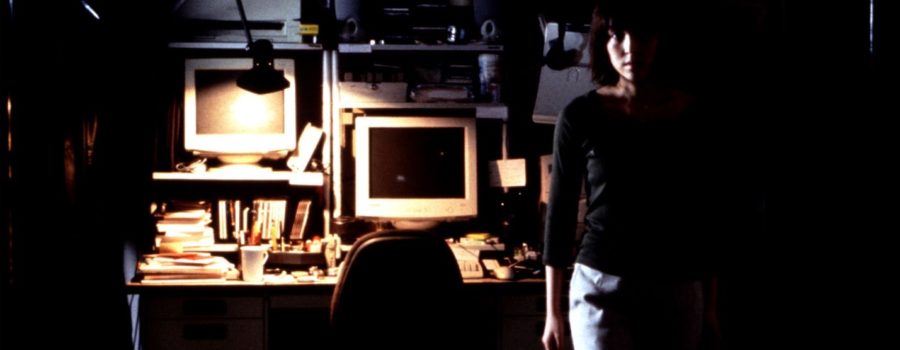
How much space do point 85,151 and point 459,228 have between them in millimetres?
1520

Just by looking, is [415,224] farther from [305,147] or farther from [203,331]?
[203,331]

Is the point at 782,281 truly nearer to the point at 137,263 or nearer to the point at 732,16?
the point at 732,16

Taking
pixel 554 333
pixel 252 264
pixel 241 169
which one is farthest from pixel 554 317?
pixel 241 169

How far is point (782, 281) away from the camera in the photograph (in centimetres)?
146

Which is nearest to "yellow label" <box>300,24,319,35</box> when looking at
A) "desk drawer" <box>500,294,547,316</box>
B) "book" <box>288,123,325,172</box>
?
"book" <box>288,123,325,172</box>

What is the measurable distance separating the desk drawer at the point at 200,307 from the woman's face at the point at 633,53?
187 cm

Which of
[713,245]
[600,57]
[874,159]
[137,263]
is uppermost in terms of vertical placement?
[600,57]

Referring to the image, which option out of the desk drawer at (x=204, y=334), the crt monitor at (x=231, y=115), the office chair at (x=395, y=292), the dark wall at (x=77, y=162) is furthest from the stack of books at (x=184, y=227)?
the office chair at (x=395, y=292)

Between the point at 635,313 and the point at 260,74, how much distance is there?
198 centimetres

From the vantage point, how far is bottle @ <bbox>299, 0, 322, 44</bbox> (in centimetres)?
343

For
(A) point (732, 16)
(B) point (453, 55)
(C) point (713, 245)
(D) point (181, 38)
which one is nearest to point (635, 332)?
(C) point (713, 245)

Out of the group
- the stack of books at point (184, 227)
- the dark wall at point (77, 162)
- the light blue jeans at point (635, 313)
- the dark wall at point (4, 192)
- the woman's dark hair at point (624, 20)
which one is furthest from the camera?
the stack of books at point (184, 227)

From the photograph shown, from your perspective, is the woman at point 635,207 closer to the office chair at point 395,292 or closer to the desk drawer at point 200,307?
the office chair at point 395,292

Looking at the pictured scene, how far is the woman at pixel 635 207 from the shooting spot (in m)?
1.54
